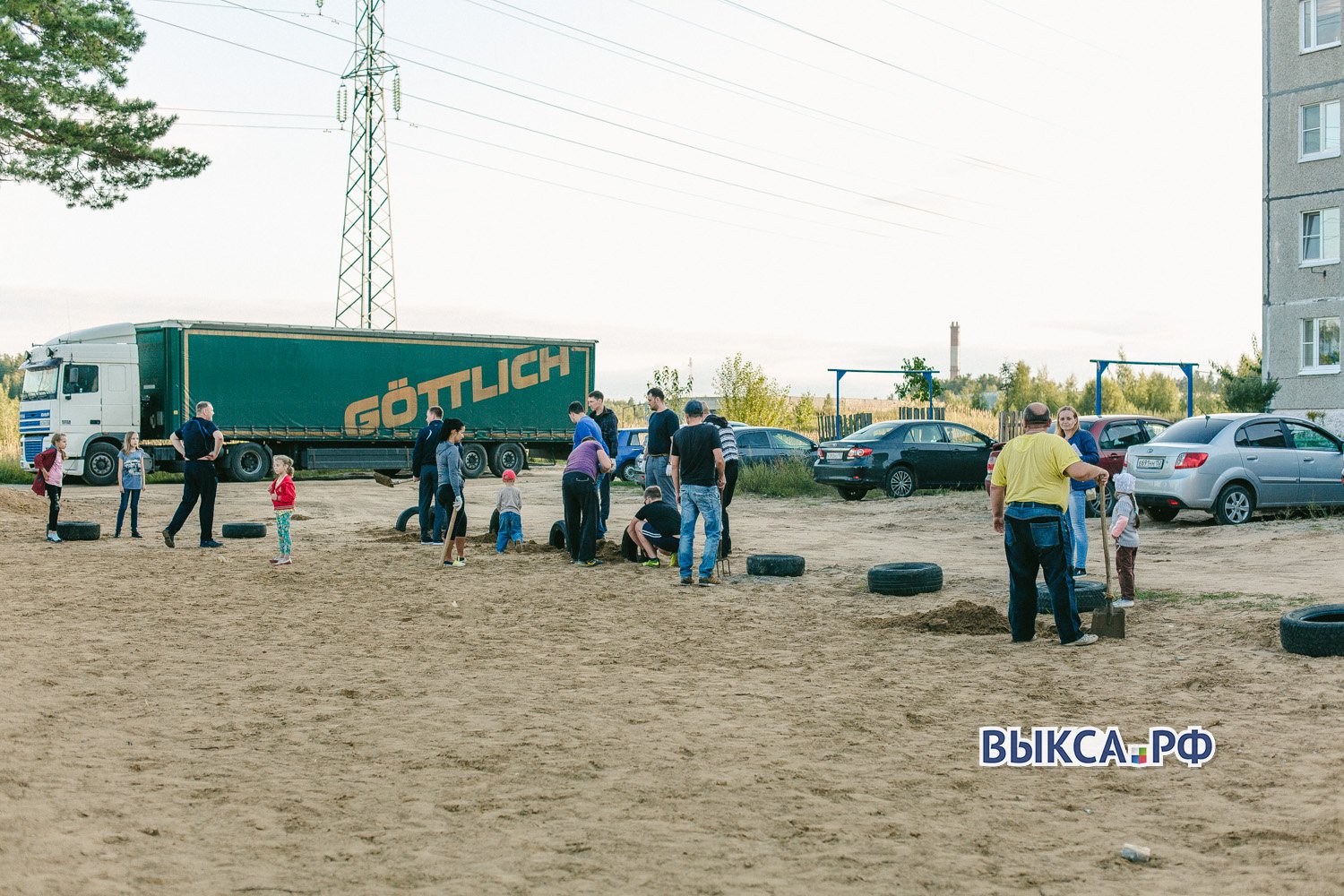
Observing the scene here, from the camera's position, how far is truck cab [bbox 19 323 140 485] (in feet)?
89.9

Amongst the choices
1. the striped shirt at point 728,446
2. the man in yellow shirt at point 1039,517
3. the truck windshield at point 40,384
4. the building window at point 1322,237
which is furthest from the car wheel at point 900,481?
the building window at point 1322,237

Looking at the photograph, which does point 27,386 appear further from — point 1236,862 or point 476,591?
point 1236,862

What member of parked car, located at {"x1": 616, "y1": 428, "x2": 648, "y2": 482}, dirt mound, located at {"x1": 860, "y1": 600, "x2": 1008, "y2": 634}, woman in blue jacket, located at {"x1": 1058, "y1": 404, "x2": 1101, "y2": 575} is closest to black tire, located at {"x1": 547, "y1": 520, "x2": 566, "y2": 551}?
dirt mound, located at {"x1": 860, "y1": 600, "x2": 1008, "y2": 634}

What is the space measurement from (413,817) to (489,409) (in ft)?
95.4

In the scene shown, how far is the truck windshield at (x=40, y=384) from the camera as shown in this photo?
27455mm

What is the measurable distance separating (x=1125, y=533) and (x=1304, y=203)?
3062 cm

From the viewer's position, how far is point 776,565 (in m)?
13.0

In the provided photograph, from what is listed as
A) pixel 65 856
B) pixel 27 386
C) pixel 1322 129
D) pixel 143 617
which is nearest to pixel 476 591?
pixel 143 617

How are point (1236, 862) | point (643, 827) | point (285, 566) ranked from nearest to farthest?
point (1236, 862)
point (643, 827)
point (285, 566)

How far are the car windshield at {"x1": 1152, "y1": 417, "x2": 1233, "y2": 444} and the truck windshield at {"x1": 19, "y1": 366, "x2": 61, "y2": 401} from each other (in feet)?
75.2

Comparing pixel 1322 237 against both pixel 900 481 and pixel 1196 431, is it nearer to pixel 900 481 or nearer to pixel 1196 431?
pixel 900 481

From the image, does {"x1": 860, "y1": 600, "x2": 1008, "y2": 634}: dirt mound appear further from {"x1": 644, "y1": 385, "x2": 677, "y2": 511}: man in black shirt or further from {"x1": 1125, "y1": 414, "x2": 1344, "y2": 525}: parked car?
{"x1": 1125, "y1": 414, "x2": 1344, "y2": 525}: parked car

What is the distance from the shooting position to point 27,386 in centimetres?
2805

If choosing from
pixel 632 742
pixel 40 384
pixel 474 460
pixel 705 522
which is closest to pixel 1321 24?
pixel 474 460
